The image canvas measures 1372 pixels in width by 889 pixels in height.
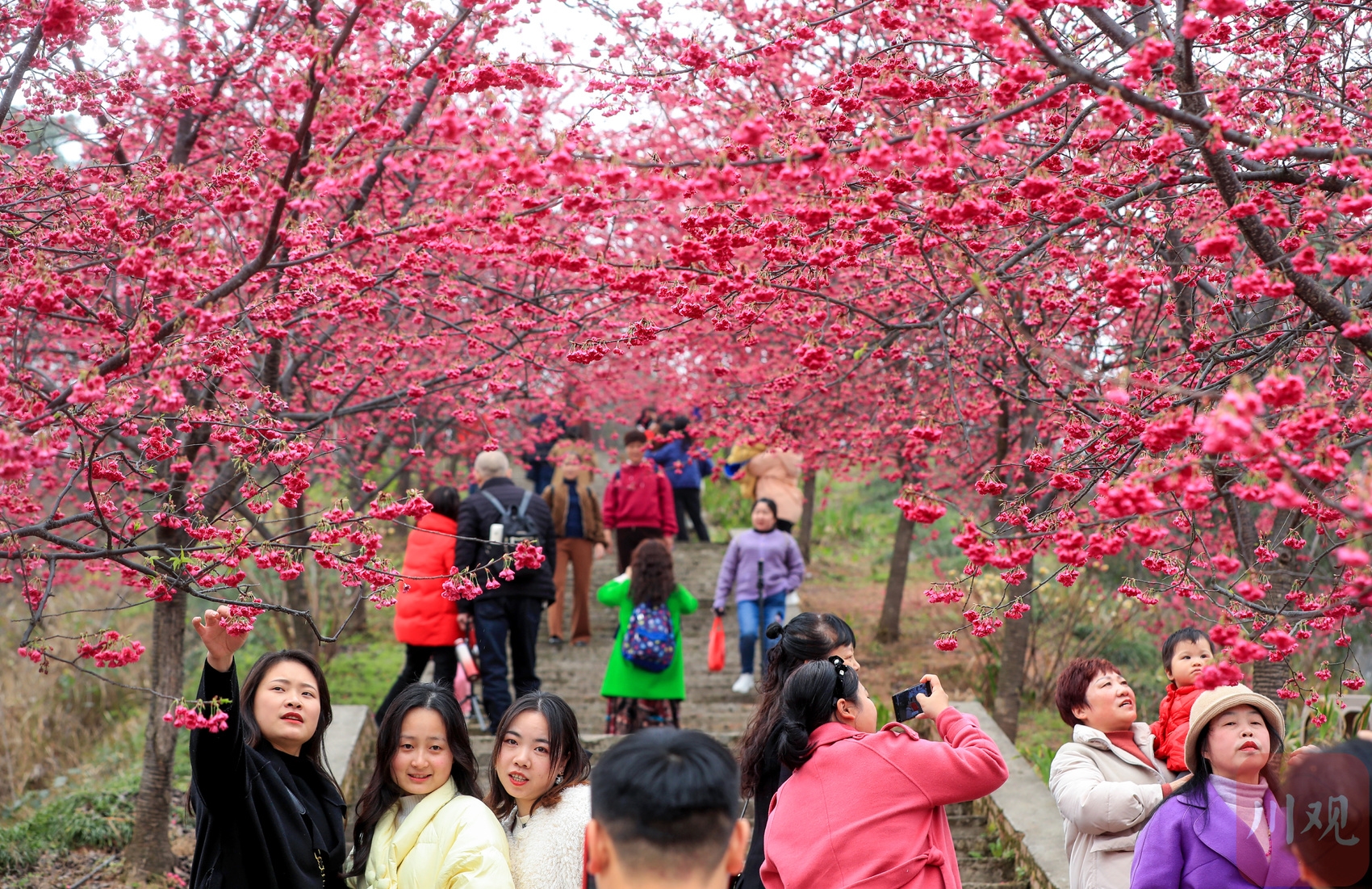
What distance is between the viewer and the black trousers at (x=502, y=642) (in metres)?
6.71

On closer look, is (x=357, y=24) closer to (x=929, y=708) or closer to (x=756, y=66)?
(x=756, y=66)

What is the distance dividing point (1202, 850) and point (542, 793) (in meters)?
1.87

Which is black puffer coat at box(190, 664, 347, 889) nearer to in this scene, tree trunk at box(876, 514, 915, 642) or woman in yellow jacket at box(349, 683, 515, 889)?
woman in yellow jacket at box(349, 683, 515, 889)

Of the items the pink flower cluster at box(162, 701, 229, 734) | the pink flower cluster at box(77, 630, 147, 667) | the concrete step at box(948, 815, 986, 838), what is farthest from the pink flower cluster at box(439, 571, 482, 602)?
the concrete step at box(948, 815, 986, 838)

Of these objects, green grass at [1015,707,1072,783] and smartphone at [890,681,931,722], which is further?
green grass at [1015,707,1072,783]

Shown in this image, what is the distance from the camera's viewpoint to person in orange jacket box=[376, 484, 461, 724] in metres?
6.65

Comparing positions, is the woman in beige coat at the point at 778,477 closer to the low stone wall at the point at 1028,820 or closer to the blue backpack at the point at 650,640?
the blue backpack at the point at 650,640

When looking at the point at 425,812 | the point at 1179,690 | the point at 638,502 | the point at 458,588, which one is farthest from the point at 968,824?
the point at 638,502

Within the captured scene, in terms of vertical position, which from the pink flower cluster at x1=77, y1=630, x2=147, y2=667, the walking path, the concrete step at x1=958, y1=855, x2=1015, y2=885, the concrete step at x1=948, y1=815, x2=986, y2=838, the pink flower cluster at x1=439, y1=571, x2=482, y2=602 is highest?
the pink flower cluster at x1=439, y1=571, x2=482, y2=602

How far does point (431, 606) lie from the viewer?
21.8 feet

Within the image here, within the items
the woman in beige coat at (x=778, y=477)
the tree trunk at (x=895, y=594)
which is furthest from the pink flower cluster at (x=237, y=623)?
the tree trunk at (x=895, y=594)

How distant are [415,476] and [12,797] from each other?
640cm

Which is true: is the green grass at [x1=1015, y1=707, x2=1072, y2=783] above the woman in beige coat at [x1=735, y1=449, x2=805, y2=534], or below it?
below

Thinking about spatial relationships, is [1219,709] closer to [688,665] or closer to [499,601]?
[499,601]
